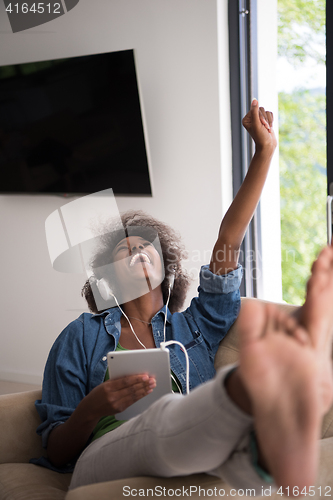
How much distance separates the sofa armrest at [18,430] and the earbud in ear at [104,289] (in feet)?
1.23

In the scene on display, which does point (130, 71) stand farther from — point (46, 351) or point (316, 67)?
point (46, 351)

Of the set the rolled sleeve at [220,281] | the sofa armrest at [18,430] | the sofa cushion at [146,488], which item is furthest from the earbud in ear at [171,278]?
the sofa cushion at [146,488]

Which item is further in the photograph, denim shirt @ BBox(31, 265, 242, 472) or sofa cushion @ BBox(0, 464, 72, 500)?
denim shirt @ BBox(31, 265, 242, 472)

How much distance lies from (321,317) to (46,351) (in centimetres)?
218

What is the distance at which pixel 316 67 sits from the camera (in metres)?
1.80

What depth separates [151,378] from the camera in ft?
3.12

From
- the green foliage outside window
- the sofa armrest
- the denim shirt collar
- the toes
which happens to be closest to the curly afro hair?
the denim shirt collar

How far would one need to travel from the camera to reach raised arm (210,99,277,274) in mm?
1241

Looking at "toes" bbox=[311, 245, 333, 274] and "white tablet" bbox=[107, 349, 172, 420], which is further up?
"toes" bbox=[311, 245, 333, 274]

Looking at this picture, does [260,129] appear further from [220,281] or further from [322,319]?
[322,319]

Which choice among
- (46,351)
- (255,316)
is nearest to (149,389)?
(255,316)

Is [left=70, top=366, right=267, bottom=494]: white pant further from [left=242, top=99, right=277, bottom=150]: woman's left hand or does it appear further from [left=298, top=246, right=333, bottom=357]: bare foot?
[left=242, top=99, right=277, bottom=150]: woman's left hand

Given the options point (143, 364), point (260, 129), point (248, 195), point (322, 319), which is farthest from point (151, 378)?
point (260, 129)

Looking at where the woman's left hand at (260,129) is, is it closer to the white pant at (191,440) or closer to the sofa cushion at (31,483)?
the white pant at (191,440)
